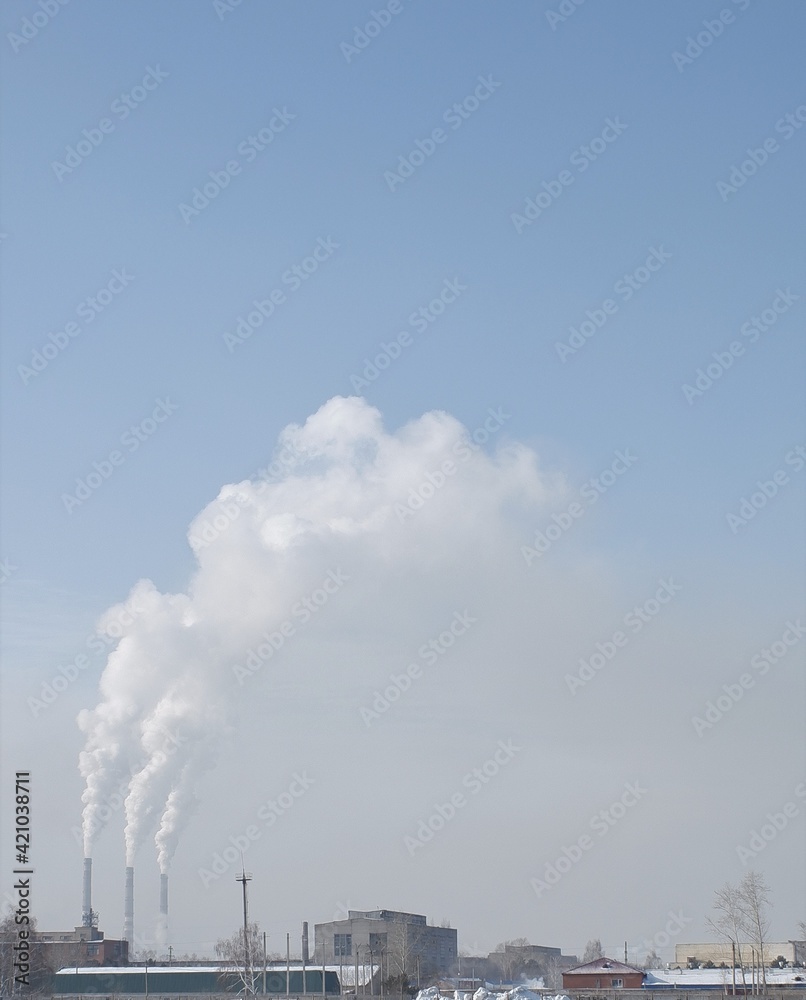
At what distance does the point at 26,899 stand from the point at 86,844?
78917 mm

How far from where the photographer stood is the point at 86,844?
118 m

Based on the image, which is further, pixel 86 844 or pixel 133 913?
pixel 133 913

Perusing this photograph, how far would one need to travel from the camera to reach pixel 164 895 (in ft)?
416

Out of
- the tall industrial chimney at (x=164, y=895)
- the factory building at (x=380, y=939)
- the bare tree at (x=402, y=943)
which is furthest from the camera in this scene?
the tall industrial chimney at (x=164, y=895)

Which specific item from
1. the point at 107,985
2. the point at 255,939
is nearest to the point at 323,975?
the point at 255,939

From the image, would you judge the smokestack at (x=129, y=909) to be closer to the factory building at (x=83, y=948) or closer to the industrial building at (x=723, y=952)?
the factory building at (x=83, y=948)

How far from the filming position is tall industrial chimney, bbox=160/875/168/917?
124 m

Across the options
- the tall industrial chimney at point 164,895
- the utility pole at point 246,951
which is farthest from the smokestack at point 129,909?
the utility pole at point 246,951

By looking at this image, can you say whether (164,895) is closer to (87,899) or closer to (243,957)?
(87,899)

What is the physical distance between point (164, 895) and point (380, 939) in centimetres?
2632

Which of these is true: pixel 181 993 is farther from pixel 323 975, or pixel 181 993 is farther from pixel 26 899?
pixel 26 899

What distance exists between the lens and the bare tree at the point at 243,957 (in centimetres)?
6779

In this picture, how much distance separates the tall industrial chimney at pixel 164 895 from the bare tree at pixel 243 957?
8067 millimetres

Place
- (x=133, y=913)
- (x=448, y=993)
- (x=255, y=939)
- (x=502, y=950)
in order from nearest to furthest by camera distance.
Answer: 1. (x=448, y=993)
2. (x=255, y=939)
3. (x=133, y=913)
4. (x=502, y=950)
